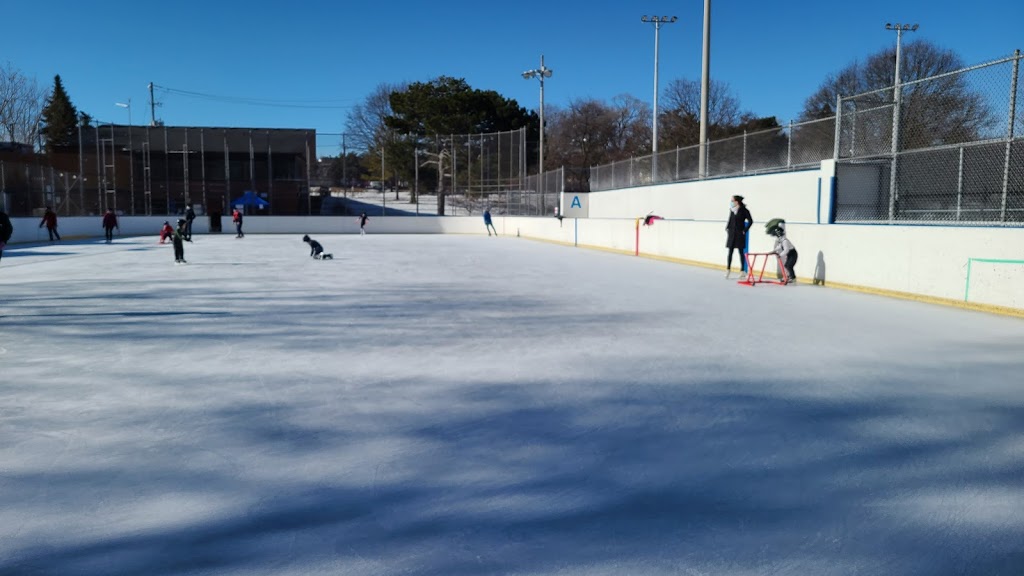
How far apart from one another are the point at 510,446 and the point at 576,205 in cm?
2957

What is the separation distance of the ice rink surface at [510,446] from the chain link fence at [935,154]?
11.9 ft

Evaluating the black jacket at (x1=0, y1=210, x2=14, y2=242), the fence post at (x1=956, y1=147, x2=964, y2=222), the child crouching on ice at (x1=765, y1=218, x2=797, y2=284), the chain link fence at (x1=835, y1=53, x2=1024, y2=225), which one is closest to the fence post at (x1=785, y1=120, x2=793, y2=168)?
the chain link fence at (x1=835, y1=53, x2=1024, y2=225)

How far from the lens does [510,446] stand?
3.78m

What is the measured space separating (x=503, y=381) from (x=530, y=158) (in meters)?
55.9

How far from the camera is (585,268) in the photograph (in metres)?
16.4

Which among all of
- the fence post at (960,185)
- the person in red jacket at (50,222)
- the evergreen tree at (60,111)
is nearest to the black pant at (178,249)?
the person in red jacket at (50,222)

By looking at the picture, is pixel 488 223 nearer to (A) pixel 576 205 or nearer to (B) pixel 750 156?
(A) pixel 576 205

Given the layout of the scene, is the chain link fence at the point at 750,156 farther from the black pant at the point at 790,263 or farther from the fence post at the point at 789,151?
the black pant at the point at 790,263

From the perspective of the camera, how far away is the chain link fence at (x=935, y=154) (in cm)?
1024

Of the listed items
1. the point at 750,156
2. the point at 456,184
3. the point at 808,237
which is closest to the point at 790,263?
the point at 808,237

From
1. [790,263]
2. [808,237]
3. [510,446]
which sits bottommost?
[510,446]

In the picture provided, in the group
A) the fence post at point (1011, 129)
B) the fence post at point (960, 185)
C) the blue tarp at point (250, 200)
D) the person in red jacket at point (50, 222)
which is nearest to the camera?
the fence post at point (1011, 129)

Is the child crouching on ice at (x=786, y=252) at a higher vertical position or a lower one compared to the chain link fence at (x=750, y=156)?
lower

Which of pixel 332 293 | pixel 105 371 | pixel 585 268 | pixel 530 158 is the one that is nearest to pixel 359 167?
pixel 530 158
